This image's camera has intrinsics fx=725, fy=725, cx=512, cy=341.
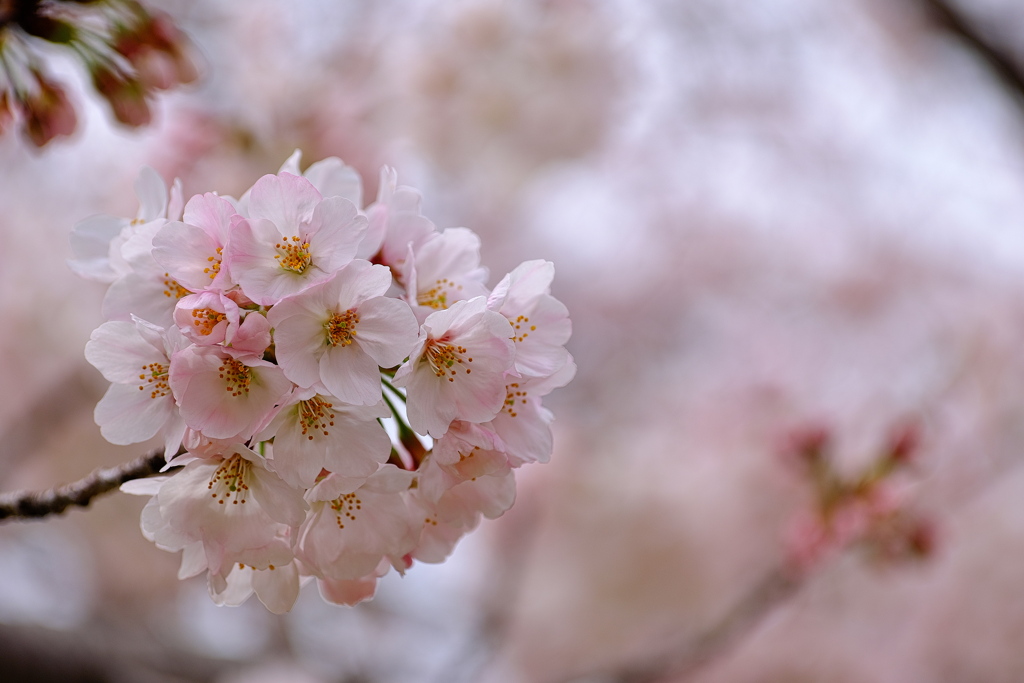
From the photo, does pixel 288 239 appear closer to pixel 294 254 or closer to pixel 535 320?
pixel 294 254

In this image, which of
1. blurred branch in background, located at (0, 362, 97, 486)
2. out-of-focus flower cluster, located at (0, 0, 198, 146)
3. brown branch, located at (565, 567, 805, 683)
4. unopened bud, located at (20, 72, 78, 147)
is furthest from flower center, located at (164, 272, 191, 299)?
blurred branch in background, located at (0, 362, 97, 486)

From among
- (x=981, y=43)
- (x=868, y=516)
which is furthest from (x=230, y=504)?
(x=981, y=43)

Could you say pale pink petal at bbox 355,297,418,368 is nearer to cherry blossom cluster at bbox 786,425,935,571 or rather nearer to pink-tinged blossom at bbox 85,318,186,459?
pink-tinged blossom at bbox 85,318,186,459

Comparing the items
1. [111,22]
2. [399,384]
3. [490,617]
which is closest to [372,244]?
[399,384]

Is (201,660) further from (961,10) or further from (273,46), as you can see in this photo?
(961,10)

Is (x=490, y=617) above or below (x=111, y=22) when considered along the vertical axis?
below

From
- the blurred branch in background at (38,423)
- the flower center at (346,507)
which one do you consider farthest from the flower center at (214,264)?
the blurred branch in background at (38,423)

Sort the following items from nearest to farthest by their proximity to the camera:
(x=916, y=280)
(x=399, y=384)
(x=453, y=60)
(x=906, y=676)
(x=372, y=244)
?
(x=399, y=384)
(x=372, y=244)
(x=453, y=60)
(x=906, y=676)
(x=916, y=280)
